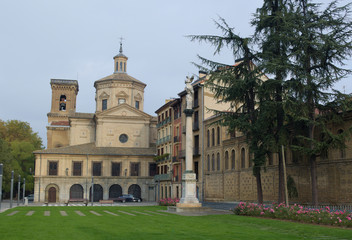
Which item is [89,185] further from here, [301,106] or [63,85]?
[301,106]

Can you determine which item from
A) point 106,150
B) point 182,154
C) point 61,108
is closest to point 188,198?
point 182,154

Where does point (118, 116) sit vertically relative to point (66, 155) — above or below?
above

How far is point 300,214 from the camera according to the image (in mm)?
21297

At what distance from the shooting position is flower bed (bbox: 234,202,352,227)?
18.7m

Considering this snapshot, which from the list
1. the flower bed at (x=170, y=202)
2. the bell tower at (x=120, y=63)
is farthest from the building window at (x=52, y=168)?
the flower bed at (x=170, y=202)

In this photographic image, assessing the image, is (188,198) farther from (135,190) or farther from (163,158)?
(135,190)

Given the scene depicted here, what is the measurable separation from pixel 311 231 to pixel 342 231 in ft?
4.13

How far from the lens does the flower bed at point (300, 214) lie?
18719 mm

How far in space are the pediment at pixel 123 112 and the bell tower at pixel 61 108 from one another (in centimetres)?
1252

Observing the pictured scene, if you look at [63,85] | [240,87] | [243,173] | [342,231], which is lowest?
[342,231]

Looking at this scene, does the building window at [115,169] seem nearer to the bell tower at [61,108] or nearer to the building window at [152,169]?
the building window at [152,169]

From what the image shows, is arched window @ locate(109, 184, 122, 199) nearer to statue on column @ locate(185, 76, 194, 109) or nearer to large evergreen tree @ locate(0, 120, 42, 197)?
large evergreen tree @ locate(0, 120, 42, 197)

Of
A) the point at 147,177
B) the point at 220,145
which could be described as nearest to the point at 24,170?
the point at 147,177

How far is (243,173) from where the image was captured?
1508 inches
